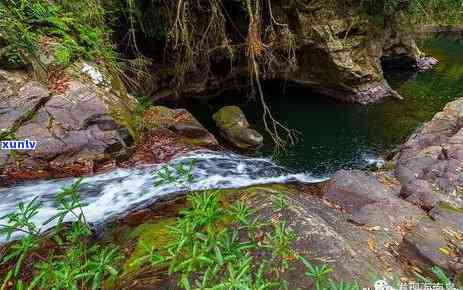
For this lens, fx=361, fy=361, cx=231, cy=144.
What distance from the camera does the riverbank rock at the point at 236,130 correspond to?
8703 millimetres

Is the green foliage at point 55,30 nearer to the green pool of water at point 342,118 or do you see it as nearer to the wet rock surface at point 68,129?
the wet rock surface at point 68,129

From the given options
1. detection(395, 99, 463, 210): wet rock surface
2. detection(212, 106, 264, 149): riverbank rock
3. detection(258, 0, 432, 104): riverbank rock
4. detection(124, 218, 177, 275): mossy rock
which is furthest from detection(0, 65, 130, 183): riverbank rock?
detection(258, 0, 432, 104): riverbank rock

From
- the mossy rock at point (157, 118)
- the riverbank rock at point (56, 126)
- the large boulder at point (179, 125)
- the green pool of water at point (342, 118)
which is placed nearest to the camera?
the riverbank rock at point (56, 126)

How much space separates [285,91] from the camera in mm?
13875

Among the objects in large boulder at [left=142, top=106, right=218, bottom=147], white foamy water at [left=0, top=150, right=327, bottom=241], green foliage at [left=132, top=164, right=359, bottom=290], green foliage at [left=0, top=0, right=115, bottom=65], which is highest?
green foliage at [left=0, top=0, right=115, bottom=65]

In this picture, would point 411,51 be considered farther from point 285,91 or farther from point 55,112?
point 55,112

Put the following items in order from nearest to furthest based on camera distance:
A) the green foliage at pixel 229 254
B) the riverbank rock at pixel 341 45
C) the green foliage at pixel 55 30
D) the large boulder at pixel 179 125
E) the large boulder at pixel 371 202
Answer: the green foliage at pixel 229 254
the large boulder at pixel 371 202
the green foliage at pixel 55 30
the large boulder at pixel 179 125
the riverbank rock at pixel 341 45

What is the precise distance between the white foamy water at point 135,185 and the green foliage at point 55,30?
7.91 ft

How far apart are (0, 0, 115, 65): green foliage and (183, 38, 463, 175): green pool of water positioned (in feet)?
12.4

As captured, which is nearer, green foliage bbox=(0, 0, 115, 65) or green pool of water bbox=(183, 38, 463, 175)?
green foliage bbox=(0, 0, 115, 65)

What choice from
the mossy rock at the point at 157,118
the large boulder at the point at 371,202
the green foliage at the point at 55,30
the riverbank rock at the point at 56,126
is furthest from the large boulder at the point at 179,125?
the large boulder at the point at 371,202

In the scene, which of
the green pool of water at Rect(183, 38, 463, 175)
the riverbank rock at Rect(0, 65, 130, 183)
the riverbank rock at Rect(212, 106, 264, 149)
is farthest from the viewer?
the riverbank rock at Rect(212, 106, 264, 149)

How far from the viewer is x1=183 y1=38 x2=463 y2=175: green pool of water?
8359 millimetres

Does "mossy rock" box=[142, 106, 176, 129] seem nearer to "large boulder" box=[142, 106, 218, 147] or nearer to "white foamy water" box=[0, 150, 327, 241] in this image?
"large boulder" box=[142, 106, 218, 147]
